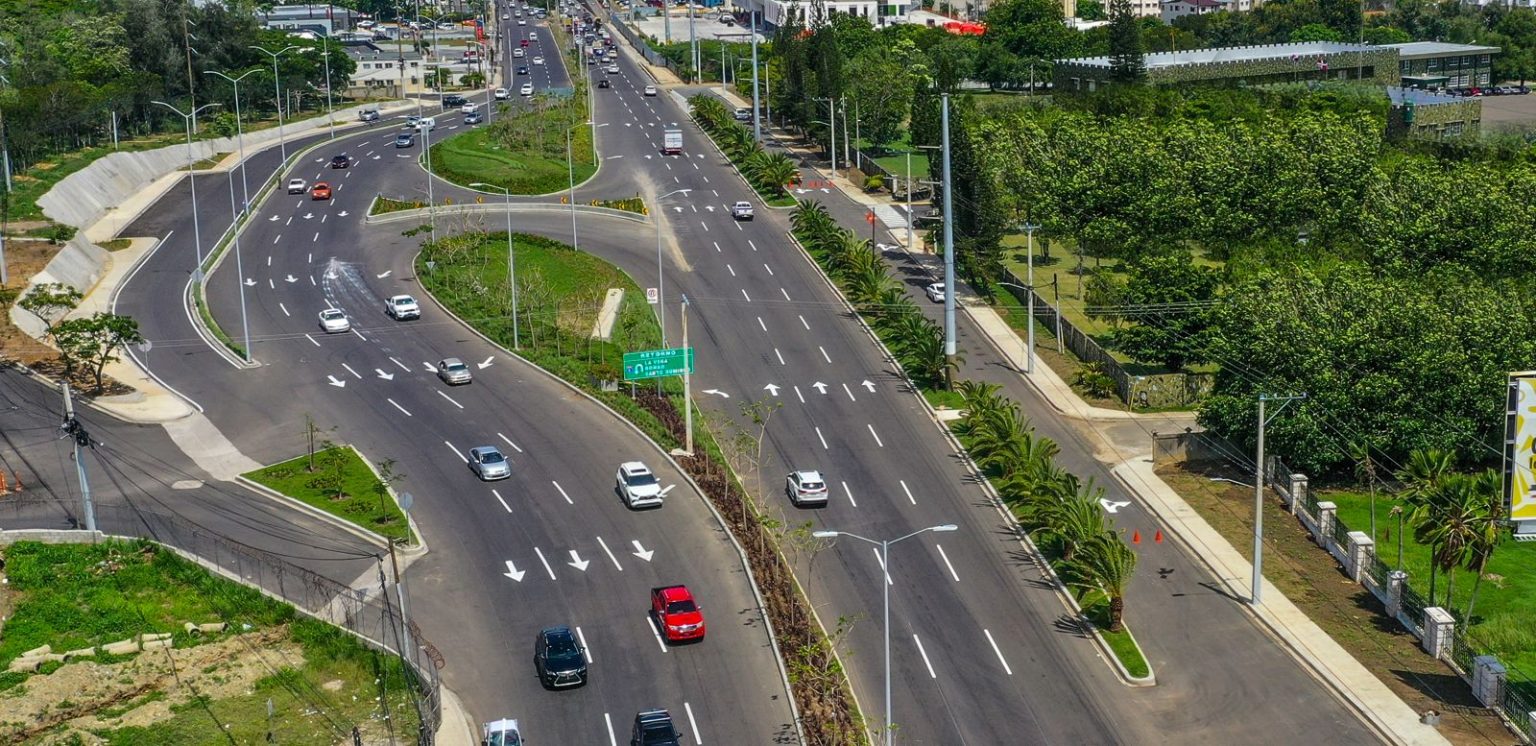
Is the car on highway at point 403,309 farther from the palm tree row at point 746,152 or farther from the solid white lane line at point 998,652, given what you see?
the solid white lane line at point 998,652

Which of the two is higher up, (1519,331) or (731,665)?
(1519,331)

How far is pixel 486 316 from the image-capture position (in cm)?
10506

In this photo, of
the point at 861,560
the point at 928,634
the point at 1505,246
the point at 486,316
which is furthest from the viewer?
the point at 486,316

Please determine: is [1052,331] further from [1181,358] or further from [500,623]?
[500,623]

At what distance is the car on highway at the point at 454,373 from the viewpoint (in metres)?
93.3

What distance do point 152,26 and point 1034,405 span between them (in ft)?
405

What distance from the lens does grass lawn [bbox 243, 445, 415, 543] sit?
73.9m

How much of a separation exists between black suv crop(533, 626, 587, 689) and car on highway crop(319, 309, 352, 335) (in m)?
47.5

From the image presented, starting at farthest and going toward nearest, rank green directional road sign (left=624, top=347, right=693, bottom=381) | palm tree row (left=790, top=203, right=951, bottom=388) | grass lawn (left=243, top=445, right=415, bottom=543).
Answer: palm tree row (left=790, top=203, right=951, bottom=388) → green directional road sign (left=624, top=347, right=693, bottom=381) → grass lawn (left=243, top=445, right=415, bottom=543)

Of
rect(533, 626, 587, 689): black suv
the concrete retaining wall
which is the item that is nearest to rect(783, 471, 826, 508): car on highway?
rect(533, 626, 587, 689): black suv

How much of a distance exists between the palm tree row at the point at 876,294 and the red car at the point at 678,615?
3268 cm

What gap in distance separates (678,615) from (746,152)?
9391cm

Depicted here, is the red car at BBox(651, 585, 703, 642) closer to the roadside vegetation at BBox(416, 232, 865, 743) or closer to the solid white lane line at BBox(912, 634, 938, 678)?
the roadside vegetation at BBox(416, 232, 865, 743)

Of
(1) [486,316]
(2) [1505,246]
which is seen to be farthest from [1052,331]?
(1) [486,316]
